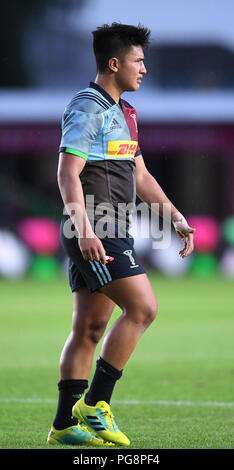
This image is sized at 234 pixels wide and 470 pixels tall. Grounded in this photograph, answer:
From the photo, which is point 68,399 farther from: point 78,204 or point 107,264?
point 78,204

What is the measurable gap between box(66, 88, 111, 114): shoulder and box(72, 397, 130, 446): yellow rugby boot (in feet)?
4.93

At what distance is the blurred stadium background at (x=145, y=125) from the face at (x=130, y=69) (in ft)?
51.0

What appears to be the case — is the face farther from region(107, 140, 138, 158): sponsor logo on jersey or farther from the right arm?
the right arm

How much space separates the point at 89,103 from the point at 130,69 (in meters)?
0.33

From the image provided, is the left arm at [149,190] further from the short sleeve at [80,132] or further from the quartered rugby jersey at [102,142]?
the short sleeve at [80,132]

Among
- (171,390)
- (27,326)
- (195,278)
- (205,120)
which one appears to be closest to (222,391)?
(171,390)

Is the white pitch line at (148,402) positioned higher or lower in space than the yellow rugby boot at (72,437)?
lower

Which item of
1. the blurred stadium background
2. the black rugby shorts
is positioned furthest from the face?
the blurred stadium background

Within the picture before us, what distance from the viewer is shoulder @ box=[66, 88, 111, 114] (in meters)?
4.98

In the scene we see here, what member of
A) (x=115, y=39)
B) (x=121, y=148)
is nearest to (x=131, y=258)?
(x=121, y=148)

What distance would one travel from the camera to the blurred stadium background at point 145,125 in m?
21.6

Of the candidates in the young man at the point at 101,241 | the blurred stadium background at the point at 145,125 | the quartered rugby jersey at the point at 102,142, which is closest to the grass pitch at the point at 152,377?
the young man at the point at 101,241

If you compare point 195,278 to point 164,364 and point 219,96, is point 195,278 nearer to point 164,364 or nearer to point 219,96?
point 219,96

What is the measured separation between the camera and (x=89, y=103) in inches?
197
